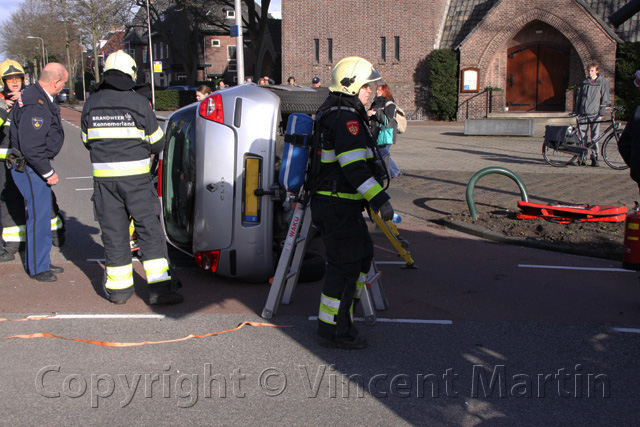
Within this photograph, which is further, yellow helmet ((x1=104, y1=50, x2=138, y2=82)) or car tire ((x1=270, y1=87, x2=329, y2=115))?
car tire ((x1=270, y1=87, x2=329, y2=115))

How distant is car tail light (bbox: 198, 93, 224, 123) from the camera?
19.0ft

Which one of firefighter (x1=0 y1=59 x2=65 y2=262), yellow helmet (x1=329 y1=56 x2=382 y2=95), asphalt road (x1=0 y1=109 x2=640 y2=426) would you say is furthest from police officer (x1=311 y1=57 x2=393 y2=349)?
firefighter (x1=0 y1=59 x2=65 y2=262)

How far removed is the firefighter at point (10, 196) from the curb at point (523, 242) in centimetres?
493

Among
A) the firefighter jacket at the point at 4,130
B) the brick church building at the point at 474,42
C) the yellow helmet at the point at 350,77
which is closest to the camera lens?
the yellow helmet at the point at 350,77

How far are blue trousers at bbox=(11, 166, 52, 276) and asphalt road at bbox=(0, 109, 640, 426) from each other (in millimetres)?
252

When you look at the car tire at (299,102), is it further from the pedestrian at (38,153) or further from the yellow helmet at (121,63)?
the pedestrian at (38,153)

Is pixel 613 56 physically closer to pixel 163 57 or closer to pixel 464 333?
pixel 464 333

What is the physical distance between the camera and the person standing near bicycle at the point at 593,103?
13367 mm

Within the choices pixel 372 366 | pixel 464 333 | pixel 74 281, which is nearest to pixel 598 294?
pixel 464 333

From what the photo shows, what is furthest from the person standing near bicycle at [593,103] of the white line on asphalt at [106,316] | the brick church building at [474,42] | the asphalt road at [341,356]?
the brick church building at [474,42]

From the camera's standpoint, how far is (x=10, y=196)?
23.5ft

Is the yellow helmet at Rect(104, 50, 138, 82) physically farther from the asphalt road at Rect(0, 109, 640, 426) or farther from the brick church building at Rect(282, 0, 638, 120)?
the brick church building at Rect(282, 0, 638, 120)

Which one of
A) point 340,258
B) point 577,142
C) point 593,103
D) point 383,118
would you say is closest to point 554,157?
point 577,142

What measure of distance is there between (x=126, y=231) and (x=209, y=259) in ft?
2.65
